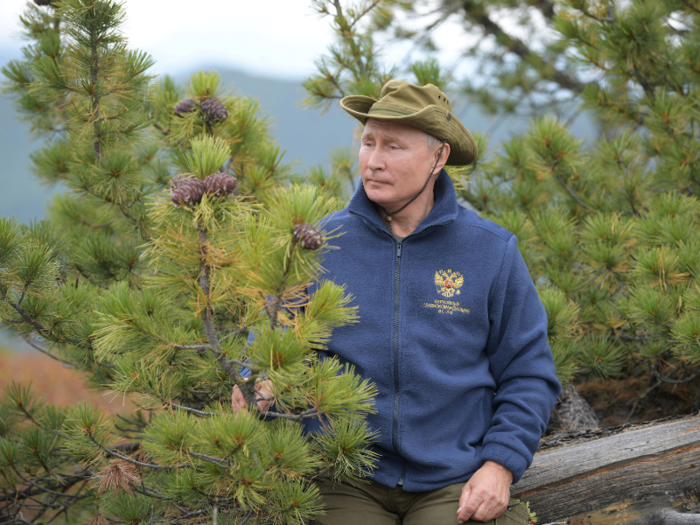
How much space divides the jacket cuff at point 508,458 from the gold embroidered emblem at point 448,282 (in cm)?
44

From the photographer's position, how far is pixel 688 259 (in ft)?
7.00

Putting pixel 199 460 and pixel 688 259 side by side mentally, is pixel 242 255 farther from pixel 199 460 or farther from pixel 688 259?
pixel 688 259

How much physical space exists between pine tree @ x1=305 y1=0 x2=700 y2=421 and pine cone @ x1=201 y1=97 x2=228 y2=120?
2.28 feet

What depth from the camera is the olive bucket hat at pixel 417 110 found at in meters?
1.58

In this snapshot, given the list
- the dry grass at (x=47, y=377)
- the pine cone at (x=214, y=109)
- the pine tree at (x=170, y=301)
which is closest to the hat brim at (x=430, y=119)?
the pine tree at (x=170, y=301)

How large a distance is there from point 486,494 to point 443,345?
1.33 feet

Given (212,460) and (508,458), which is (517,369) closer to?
(508,458)

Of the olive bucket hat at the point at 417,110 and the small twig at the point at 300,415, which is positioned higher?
the olive bucket hat at the point at 417,110

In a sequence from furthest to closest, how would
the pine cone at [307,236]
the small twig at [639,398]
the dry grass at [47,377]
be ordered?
the dry grass at [47,377], the small twig at [639,398], the pine cone at [307,236]

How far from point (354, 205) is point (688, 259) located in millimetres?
1376

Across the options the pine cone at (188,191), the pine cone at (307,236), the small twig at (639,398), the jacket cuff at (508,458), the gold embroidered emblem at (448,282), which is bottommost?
the small twig at (639,398)

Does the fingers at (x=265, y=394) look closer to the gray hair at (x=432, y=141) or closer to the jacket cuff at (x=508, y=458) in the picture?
the jacket cuff at (x=508, y=458)

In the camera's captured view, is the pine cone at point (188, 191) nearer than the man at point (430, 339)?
Yes

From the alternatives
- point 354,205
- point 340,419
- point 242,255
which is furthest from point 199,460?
point 354,205
